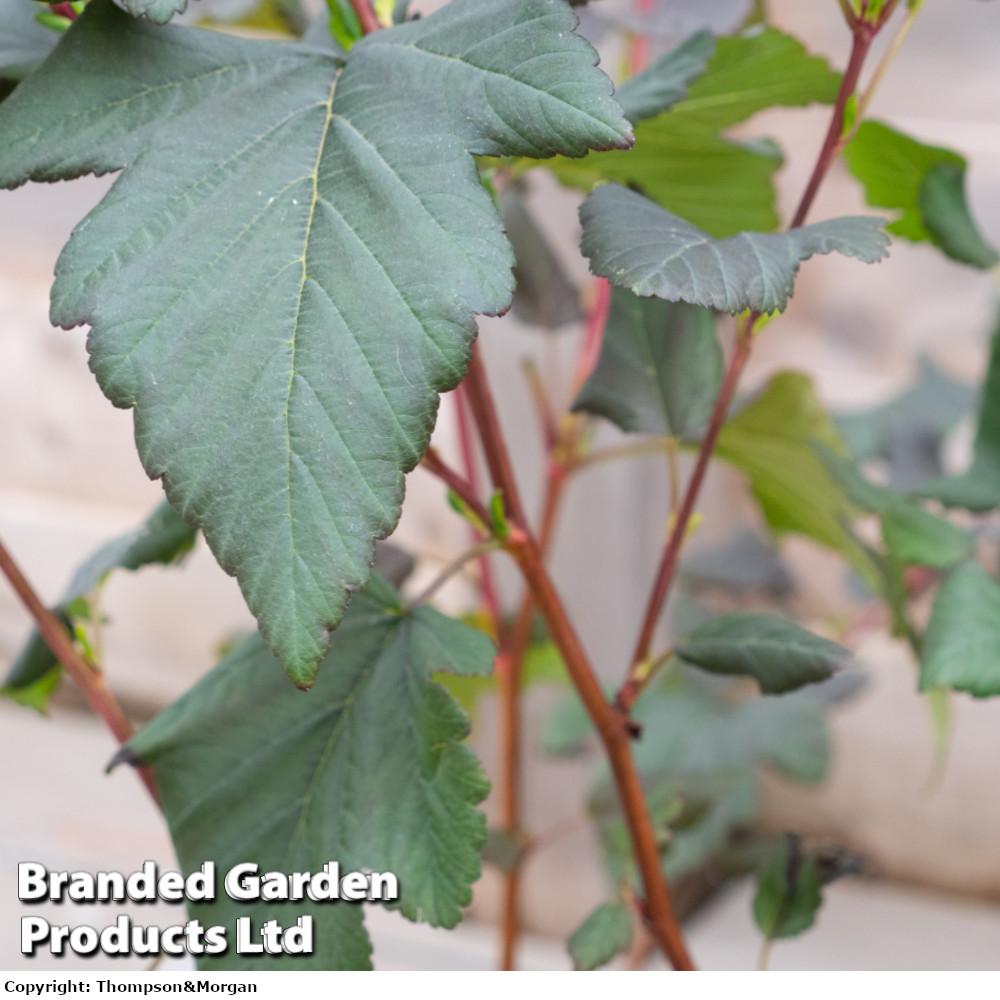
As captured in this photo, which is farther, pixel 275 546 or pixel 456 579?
pixel 456 579

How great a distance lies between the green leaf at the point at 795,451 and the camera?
1.86 ft

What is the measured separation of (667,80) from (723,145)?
0.07 meters

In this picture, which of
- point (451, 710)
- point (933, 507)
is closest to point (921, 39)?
point (933, 507)

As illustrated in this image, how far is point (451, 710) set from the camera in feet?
1.14

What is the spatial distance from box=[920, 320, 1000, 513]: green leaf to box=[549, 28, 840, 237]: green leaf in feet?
0.51

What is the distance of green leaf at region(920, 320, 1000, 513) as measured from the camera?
0.54m

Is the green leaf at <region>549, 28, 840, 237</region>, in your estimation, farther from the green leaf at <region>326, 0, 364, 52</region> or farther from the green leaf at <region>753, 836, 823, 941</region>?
the green leaf at <region>753, 836, 823, 941</region>

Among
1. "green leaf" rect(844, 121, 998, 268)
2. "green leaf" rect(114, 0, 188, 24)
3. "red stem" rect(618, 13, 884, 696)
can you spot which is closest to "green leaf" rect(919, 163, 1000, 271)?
"green leaf" rect(844, 121, 998, 268)

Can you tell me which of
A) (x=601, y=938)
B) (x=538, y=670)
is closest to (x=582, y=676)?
(x=601, y=938)

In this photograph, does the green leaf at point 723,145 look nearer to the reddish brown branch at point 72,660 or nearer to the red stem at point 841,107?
the red stem at point 841,107

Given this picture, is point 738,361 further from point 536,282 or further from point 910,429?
point 910,429

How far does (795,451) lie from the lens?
572 millimetres

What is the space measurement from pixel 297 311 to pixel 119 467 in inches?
37.0
